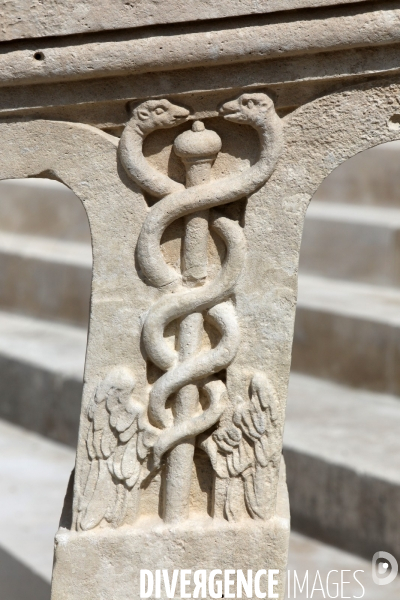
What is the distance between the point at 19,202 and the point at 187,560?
2.53 metres

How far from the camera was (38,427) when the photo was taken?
3.16 m

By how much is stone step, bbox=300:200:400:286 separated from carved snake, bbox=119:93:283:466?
1792 millimetres

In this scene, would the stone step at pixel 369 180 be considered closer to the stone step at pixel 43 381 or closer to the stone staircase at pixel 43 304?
the stone staircase at pixel 43 304

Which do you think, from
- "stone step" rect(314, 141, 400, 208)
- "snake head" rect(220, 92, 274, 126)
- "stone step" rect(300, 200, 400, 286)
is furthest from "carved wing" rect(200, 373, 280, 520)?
"stone step" rect(314, 141, 400, 208)

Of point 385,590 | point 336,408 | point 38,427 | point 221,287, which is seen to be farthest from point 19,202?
point 221,287

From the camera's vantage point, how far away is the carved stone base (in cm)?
149

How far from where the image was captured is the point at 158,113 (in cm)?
136

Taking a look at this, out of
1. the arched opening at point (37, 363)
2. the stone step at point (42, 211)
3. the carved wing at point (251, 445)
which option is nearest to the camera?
the carved wing at point (251, 445)

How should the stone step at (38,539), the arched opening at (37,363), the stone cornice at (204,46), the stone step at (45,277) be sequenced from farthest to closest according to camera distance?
the stone step at (45,277) → the arched opening at (37,363) → the stone step at (38,539) → the stone cornice at (204,46)

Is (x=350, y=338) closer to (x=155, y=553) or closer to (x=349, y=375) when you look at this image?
(x=349, y=375)

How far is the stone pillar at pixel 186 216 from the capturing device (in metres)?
1.31

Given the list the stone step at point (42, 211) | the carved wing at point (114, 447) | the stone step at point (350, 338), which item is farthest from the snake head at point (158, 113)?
the stone step at point (42, 211)

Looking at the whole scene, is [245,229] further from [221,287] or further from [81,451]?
[81,451]

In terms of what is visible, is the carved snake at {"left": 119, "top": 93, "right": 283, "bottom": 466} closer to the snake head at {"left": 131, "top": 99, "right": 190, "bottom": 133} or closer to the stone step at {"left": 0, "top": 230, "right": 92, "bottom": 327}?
the snake head at {"left": 131, "top": 99, "right": 190, "bottom": 133}
